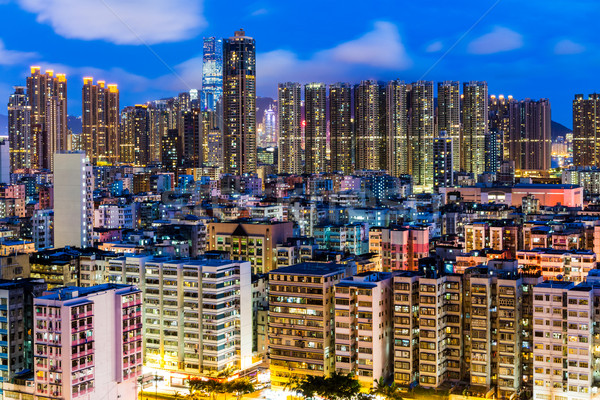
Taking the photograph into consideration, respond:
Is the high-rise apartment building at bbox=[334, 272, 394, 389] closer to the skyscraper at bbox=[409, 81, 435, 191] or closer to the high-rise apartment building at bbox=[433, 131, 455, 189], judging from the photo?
the high-rise apartment building at bbox=[433, 131, 455, 189]

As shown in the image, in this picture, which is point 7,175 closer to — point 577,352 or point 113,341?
point 113,341

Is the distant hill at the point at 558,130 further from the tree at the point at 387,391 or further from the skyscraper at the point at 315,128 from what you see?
the tree at the point at 387,391

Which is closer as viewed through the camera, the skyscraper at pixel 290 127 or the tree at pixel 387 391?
the tree at pixel 387 391

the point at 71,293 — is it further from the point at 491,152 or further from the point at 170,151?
the point at 491,152

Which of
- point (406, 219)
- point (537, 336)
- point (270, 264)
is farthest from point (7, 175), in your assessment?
point (537, 336)

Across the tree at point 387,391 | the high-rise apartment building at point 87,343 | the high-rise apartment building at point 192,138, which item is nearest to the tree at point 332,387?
Result: the tree at point 387,391
